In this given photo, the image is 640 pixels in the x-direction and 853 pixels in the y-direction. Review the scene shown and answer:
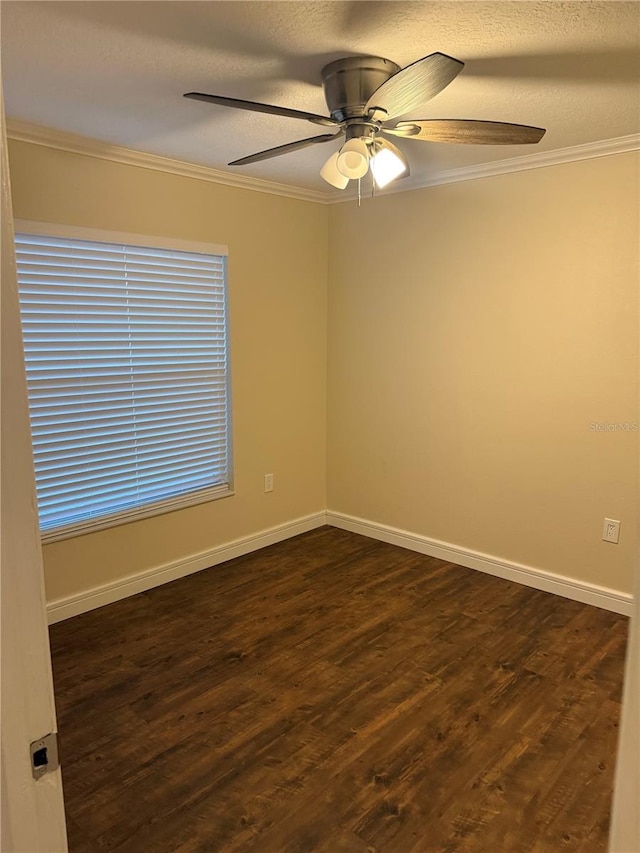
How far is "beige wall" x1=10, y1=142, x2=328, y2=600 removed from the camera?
2.85 metres

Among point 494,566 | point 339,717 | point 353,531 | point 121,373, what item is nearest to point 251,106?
point 121,373

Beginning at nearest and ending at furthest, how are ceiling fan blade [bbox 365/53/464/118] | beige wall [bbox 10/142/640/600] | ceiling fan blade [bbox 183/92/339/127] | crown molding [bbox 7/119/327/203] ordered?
1. ceiling fan blade [bbox 365/53/464/118]
2. ceiling fan blade [bbox 183/92/339/127]
3. crown molding [bbox 7/119/327/203]
4. beige wall [bbox 10/142/640/600]

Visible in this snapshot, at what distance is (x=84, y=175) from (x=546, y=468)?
113 inches

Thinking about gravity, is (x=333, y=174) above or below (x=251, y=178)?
below

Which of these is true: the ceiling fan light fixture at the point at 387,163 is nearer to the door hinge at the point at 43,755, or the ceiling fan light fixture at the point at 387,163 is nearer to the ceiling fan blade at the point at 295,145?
the ceiling fan blade at the point at 295,145

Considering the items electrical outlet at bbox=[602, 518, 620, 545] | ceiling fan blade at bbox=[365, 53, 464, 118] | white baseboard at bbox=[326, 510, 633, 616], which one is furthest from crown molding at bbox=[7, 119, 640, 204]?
white baseboard at bbox=[326, 510, 633, 616]

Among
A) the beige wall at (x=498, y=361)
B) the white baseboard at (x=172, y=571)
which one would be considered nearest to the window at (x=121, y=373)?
the white baseboard at (x=172, y=571)

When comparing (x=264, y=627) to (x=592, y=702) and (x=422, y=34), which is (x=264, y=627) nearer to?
(x=592, y=702)

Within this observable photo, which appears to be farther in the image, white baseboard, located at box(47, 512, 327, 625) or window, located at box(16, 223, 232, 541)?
white baseboard, located at box(47, 512, 327, 625)

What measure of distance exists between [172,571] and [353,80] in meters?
2.74

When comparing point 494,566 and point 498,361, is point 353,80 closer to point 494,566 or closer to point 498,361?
point 498,361

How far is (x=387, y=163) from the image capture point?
2.12m

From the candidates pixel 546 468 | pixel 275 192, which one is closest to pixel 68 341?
pixel 275 192

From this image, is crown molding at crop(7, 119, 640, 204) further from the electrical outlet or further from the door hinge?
the door hinge
